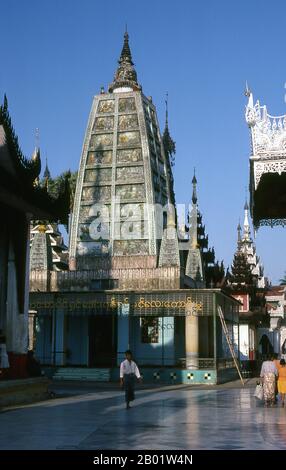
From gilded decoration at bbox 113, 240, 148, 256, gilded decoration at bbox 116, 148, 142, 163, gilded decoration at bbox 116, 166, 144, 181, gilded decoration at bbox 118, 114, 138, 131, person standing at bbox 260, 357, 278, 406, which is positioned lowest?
person standing at bbox 260, 357, 278, 406

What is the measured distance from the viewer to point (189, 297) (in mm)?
28312

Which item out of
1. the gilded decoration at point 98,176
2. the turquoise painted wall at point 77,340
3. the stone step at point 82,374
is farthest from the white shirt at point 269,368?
the gilded decoration at point 98,176

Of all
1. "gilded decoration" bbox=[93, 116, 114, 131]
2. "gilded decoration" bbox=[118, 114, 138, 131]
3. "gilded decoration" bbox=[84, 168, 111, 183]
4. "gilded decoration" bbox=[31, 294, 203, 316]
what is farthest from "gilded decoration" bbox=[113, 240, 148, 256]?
"gilded decoration" bbox=[93, 116, 114, 131]

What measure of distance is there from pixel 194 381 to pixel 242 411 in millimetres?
13574

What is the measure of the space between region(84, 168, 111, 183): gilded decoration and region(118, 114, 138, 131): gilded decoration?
2.76 m

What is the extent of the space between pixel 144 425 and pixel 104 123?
96.6ft

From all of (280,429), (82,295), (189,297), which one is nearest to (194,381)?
(189,297)

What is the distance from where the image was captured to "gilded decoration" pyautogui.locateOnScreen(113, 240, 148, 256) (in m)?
35.8

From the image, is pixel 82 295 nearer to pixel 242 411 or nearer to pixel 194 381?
pixel 194 381

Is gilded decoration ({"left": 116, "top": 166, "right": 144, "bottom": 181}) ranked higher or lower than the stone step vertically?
higher

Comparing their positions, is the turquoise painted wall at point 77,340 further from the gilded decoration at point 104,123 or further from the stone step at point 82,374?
the gilded decoration at point 104,123

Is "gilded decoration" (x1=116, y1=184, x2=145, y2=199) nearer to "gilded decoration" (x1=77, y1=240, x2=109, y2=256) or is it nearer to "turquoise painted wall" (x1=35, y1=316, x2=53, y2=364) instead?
"gilded decoration" (x1=77, y1=240, x2=109, y2=256)

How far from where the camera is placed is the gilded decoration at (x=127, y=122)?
3869 cm

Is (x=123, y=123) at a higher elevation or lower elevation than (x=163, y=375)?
higher
